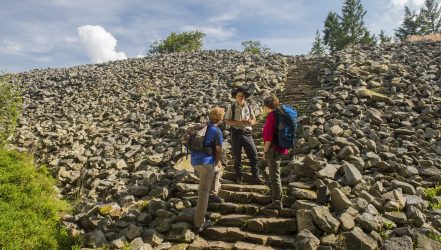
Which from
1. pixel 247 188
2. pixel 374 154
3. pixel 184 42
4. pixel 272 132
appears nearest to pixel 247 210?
pixel 247 188

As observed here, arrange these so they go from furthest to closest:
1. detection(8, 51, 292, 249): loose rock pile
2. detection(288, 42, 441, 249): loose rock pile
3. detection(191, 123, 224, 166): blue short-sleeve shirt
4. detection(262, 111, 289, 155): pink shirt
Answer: detection(8, 51, 292, 249): loose rock pile → detection(262, 111, 289, 155): pink shirt → detection(191, 123, 224, 166): blue short-sleeve shirt → detection(288, 42, 441, 249): loose rock pile

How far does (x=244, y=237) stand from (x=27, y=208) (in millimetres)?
5430

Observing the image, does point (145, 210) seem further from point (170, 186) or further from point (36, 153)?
point (36, 153)

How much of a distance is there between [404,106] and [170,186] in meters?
8.67

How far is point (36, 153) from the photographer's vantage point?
13.9 meters

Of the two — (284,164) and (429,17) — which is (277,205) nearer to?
(284,164)

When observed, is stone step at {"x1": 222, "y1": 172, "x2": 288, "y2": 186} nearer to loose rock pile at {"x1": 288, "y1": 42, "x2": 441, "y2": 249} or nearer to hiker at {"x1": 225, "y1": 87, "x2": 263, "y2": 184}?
hiker at {"x1": 225, "y1": 87, "x2": 263, "y2": 184}

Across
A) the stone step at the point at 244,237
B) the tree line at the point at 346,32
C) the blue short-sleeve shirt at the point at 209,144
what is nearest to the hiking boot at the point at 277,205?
the stone step at the point at 244,237

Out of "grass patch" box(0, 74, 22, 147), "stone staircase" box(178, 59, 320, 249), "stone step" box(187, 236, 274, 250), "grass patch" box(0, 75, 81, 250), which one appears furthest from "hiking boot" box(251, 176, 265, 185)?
"grass patch" box(0, 74, 22, 147)

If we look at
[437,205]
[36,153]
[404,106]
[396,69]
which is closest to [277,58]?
[396,69]

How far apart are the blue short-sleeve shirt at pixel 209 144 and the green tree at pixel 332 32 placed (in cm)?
6197

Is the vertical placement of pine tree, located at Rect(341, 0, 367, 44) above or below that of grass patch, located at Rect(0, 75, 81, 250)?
above

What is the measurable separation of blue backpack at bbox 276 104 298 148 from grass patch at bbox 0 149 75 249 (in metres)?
4.94

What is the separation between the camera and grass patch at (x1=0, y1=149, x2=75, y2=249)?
7.23 metres
